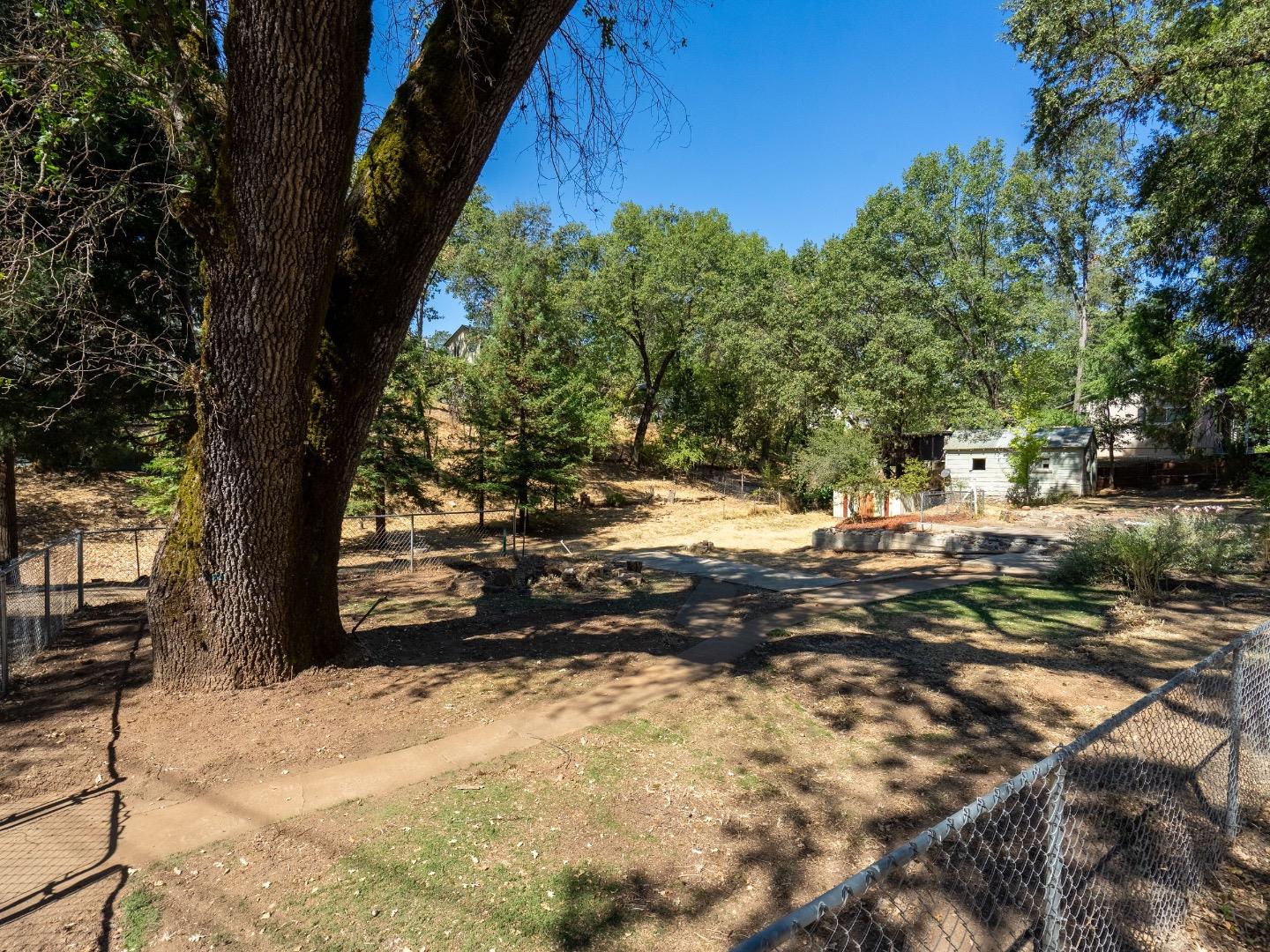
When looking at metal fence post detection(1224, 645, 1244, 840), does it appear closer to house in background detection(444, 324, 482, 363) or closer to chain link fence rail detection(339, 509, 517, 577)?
chain link fence rail detection(339, 509, 517, 577)

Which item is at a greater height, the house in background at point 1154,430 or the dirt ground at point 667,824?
the house in background at point 1154,430

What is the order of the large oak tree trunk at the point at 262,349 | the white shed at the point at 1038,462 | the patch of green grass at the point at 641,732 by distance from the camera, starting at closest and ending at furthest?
the large oak tree trunk at the point at 262,349 → the patch of green grass at the point at 641,732 → the white shed at the point at 1038,462

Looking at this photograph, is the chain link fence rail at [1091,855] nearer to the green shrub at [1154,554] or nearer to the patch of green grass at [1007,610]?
the patch of green grass at [1007,610]

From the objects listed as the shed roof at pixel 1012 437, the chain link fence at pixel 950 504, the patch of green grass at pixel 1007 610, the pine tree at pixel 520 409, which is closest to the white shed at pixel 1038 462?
the shed roof at pixel 1012 437

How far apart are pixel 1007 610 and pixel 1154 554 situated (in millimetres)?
2591

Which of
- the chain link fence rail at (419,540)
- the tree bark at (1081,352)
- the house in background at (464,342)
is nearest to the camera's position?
the chain link fence rail at (419,540)

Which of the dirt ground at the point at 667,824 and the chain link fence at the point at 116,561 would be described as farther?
the chain link fence at the point at 116,561

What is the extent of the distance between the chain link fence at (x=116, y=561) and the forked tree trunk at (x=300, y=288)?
1858 millimetres

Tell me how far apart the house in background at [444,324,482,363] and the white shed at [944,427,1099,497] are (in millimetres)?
24580

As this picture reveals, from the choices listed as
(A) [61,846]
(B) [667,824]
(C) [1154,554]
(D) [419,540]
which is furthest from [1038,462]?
(A) [61,846]

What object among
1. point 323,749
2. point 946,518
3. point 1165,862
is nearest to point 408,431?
point 323,749

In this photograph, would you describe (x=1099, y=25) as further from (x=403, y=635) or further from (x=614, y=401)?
(x=614, y=401)

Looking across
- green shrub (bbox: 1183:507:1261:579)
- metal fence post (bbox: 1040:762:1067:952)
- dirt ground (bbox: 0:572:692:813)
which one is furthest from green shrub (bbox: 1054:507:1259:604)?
metal fence post (bbox: 1040:762:1067:952)

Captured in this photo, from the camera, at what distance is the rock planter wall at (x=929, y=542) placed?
15.6 metres
